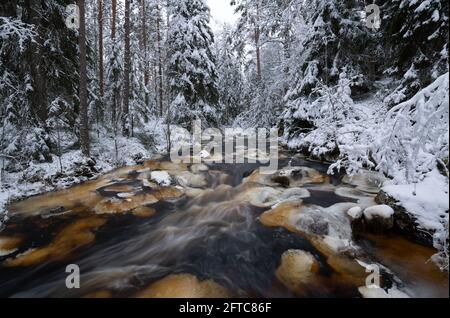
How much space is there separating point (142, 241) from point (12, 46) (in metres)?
7.98

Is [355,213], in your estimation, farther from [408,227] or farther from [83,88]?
[83,88]

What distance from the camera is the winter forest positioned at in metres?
4.25

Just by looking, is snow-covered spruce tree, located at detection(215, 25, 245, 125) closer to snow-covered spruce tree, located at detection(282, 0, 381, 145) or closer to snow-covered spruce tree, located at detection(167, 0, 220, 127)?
snow-covered spruce tree, located at detection(167, 0, 220, 127)

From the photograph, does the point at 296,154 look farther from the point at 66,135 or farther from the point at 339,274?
the point at 66,135

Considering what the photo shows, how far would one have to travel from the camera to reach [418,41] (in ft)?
26.5

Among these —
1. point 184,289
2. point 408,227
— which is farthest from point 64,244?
point 408,227

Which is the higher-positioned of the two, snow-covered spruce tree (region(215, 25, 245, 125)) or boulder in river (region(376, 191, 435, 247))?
snow-covered spruce tree (region(215, 25, 245, 125))

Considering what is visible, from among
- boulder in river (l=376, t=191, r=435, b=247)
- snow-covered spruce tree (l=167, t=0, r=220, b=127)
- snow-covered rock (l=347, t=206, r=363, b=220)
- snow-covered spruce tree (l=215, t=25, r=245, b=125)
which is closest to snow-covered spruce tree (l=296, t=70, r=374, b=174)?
snow-covered rock (l=347, t=206, r=363, b=220)

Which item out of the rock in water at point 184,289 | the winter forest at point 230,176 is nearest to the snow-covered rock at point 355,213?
the winter forest at point 230,176

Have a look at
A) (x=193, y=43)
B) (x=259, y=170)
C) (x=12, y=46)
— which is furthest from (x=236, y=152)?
(x=12, y=46)

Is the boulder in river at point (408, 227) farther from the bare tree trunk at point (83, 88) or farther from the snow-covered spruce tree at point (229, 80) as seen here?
the snow-covered spruce tree at point (229, 80)

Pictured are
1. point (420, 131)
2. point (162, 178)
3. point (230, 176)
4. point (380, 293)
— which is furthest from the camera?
point (230, 176)

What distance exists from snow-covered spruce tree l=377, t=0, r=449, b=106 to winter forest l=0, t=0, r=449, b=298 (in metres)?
0.04

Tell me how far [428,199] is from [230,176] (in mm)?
6144
